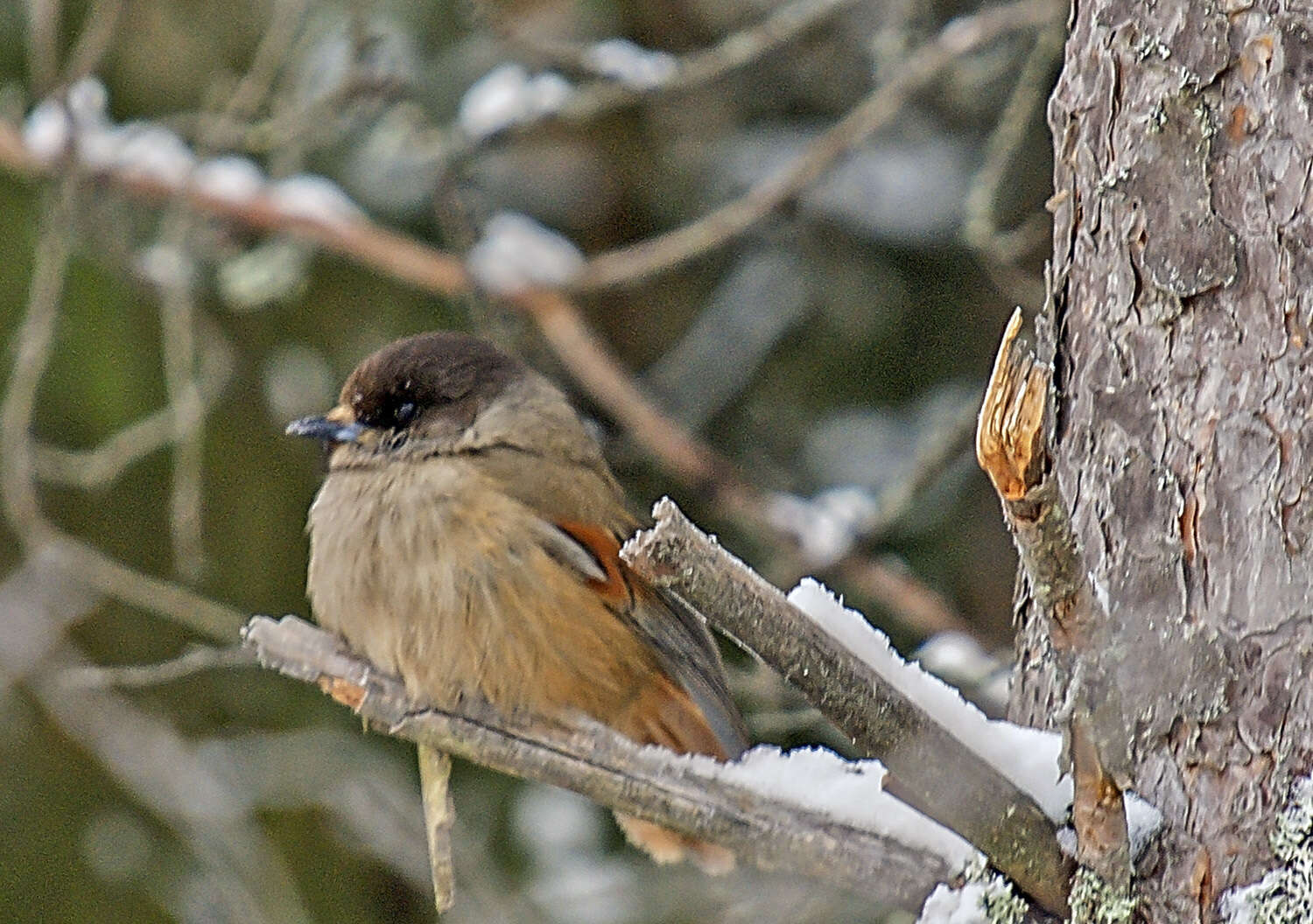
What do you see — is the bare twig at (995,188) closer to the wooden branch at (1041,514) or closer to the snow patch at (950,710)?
the snow patch at (950,710)

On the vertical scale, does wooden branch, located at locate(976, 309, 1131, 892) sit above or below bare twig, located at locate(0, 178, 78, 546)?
below

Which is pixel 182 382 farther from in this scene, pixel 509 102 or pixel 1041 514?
pixel 1041 514

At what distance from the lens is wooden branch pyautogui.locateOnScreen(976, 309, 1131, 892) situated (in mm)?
1874

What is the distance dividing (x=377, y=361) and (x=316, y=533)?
48 centimetres

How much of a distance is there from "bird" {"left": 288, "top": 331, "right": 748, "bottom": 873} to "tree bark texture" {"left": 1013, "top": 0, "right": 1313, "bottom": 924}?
1.49 m

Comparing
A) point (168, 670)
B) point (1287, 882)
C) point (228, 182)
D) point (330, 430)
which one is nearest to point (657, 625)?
point (330, 430)

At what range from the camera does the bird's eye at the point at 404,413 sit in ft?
13.8

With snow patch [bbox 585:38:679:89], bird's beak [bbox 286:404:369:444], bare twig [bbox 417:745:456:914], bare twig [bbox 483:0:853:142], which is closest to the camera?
bare twig [bbox 417:745:456:914]

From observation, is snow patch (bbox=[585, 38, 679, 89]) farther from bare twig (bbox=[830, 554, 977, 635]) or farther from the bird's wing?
the bird's wing

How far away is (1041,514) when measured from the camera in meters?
1.91

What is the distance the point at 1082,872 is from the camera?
7.27 ft

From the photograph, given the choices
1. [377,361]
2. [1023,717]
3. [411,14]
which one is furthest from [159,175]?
[1023,717]

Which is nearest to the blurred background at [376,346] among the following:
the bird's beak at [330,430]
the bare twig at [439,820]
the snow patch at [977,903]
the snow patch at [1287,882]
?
the bird's beak at [330,430]

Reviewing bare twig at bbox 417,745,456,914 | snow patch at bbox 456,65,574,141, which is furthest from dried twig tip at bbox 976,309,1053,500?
snow patch at bbox 456,65,574,141
